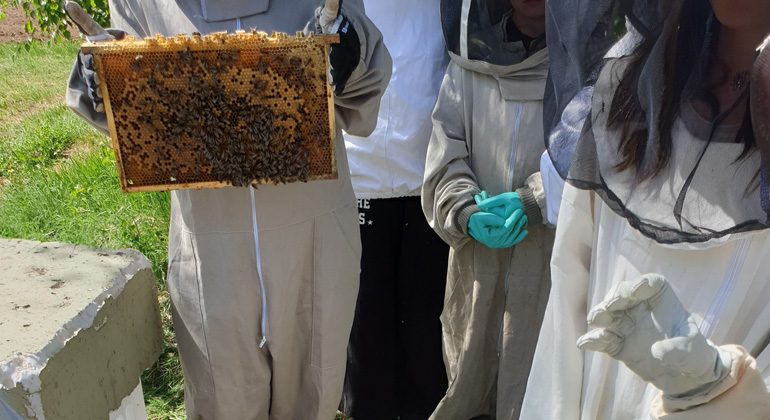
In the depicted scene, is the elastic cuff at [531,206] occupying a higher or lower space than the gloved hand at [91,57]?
lower

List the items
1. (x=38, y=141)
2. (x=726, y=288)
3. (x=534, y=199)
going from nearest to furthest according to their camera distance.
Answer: (x=726, y=288) < (x=534, y=199) < (x=38, y=141)

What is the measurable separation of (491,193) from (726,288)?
1062 millimetres

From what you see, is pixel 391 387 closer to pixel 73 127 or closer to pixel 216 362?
pixel 216 362

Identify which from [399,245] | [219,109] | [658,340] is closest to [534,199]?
[399,245]

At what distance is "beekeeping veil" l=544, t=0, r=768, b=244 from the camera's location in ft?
3.31

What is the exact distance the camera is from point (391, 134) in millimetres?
2199

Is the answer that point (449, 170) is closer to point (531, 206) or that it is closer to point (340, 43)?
point (531, 206)

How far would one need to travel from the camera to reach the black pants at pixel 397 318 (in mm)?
2320

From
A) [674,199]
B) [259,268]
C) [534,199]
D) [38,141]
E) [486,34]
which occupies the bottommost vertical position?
[38,141]

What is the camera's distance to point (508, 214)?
6.41 feet

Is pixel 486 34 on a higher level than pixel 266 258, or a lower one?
higher

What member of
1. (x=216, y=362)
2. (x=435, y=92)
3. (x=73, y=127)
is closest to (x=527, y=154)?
(x=435, y=92)

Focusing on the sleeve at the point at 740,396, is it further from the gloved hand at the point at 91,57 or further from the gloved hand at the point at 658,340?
the gloved hand at the point at 91,57

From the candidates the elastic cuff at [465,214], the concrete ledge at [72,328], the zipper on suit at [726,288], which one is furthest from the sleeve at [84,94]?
the zipper on suit at [726,288]
